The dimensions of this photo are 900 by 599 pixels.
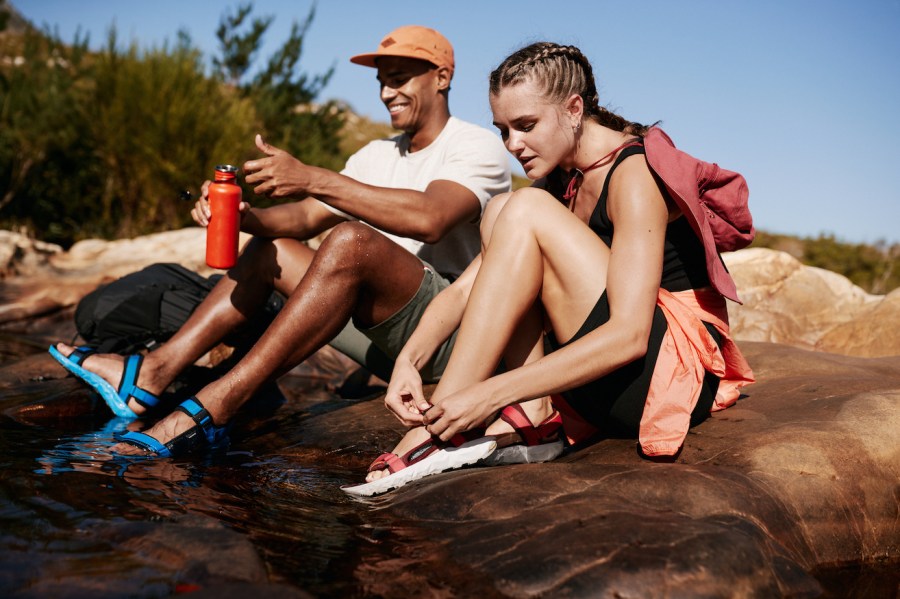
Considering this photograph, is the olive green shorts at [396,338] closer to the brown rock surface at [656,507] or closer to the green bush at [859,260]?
the brown rock surface at [656,507]

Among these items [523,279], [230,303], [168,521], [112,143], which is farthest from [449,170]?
[112,143]

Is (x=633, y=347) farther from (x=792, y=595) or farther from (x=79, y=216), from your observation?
(x=79, y=216)

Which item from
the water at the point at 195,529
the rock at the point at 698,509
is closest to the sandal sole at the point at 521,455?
the rock at the point at 698,509

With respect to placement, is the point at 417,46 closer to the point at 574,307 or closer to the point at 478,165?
the point at 478,165

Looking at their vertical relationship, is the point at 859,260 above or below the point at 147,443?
above

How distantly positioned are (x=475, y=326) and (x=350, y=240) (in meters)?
0.76

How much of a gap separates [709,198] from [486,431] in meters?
1.08

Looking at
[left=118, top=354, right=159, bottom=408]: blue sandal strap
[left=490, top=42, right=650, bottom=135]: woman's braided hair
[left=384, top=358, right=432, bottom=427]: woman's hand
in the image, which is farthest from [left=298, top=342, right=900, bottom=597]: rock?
[left=118, top=354, right=159, bottom=408]: blue sandal strap

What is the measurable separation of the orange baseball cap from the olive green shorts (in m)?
1.16

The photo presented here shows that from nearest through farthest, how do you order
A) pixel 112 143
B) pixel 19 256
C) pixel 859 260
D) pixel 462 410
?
1. pixel 462 410
2. pixel 19 256
3. pixel 112 143
4. pixel 859 260

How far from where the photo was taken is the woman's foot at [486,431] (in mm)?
2611

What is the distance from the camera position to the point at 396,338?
3527 millimetres

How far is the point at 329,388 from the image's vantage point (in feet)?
16.0

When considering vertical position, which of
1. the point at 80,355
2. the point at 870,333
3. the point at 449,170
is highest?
the point at 449,170
